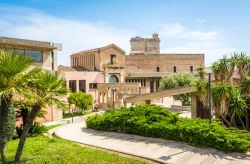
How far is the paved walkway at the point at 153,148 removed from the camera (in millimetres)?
11867

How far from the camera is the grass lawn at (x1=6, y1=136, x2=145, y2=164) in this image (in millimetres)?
11625

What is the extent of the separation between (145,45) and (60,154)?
190 feet

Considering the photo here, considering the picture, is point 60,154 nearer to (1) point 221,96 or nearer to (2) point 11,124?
(2) point 11,124

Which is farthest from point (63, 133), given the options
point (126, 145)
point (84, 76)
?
point (84, 76)

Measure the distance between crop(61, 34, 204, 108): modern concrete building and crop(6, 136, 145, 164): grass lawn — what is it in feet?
41.2

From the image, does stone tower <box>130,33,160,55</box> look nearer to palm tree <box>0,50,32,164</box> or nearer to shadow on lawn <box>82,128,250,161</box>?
shadow on lawn <box>82,128,250,161</box>

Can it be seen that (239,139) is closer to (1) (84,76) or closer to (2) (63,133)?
(2) (63,133)

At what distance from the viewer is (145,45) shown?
6850cm

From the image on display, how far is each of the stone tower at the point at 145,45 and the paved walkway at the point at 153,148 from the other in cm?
5082

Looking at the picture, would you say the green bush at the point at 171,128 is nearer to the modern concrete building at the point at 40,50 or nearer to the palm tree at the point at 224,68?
the palm tree at the point at 224,68

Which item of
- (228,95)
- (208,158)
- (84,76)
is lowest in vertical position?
(208,158)

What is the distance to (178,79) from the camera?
1571 inches

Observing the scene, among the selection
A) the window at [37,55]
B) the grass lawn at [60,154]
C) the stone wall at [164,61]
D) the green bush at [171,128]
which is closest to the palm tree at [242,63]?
the green bush at [171,128]

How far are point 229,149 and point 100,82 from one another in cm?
2882
